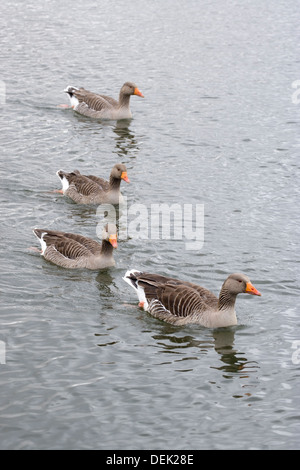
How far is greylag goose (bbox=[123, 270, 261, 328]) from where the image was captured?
47.8ft

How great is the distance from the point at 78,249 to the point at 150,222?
276 centimetres

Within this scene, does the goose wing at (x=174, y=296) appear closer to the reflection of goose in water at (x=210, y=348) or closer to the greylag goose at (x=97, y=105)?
the reflection of goose in water at (x=210, y=348)

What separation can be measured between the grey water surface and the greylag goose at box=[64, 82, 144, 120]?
35 cm

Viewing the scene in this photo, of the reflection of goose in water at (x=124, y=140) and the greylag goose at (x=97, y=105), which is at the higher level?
the greylag goose at (x=97, y=105)

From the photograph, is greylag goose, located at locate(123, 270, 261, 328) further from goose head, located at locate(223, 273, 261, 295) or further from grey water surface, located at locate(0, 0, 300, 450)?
grey water surface, located at locate(0, 0, 300, 450)

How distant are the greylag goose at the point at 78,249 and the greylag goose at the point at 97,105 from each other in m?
10.1

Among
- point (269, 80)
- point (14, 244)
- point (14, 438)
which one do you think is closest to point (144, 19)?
point (269, 80)

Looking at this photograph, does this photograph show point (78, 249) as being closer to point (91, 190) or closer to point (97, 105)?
point (91, 190)

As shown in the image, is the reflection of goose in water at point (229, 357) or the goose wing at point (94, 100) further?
the goose wing at point (94, 100)

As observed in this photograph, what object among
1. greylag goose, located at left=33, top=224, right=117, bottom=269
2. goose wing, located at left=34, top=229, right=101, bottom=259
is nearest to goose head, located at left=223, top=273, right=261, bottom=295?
greylag goose, located at left=33, top=224, right=117, bottom=269

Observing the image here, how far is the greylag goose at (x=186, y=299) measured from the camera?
14.6 metres

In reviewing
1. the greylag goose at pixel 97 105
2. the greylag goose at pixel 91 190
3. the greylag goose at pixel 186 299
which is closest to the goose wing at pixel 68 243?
the greylag goose at pixel 186 299
